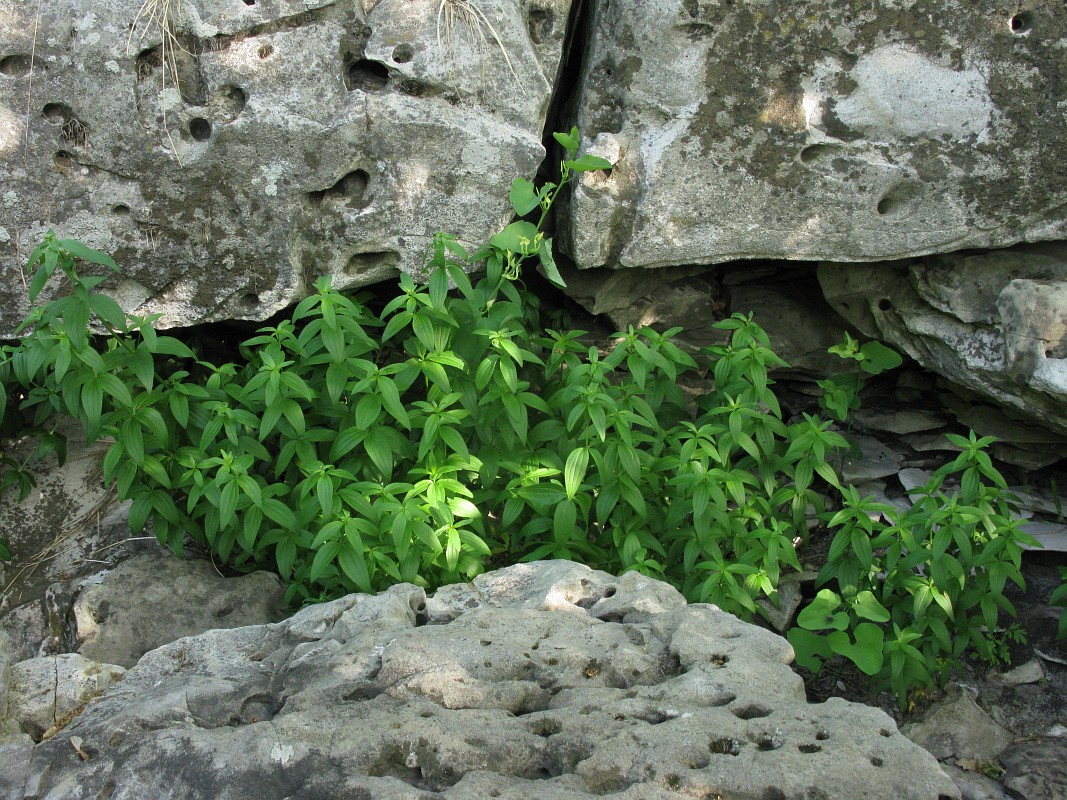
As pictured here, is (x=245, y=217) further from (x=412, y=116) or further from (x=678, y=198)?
(x=678, y=198)

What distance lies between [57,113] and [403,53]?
4.70 ft

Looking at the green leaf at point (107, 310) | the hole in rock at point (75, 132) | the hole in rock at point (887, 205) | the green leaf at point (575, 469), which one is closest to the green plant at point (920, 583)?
the green leaf at point (575, 469)

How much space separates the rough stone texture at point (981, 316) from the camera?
4344 millimetres

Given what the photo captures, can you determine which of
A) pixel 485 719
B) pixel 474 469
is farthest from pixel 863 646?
pixel 485 719

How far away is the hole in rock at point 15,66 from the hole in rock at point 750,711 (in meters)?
3.57

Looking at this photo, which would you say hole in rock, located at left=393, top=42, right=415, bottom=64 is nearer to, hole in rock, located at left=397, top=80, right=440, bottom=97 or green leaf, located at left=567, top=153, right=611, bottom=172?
hole in rock, located at left=397, top=80, right=440, bottom=97

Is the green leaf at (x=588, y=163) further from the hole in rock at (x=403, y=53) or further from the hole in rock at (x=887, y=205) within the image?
the hole in rock at (x=887, y=205)

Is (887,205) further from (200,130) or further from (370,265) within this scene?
(200,130)

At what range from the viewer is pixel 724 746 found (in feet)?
7.89

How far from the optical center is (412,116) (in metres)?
4.16

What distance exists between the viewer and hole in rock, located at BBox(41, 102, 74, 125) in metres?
3.92

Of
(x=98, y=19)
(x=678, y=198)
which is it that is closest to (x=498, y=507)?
(x=678, y=198)

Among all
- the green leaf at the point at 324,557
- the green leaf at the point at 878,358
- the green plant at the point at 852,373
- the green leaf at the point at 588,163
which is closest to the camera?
the green leaf at the point at 324,557

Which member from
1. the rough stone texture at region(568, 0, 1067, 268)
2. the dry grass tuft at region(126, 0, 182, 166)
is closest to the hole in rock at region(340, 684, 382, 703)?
the rough stone texture at region(568, 0, 1067, 268)
